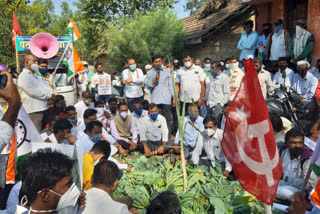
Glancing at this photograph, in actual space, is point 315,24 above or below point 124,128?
above

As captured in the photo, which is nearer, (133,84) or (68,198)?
(68,198)

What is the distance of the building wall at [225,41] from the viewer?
12.7 metres

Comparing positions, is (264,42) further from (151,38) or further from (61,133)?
(151,38)

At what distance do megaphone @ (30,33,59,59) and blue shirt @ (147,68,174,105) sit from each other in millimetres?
2138

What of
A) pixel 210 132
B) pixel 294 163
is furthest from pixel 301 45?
pixel 294 163

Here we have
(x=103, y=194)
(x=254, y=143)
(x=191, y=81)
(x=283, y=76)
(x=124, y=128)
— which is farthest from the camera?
(x=191, y=81)

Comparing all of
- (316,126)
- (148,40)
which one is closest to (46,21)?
(148,40)

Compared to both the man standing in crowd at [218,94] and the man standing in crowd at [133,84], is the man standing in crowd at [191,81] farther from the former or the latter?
the man standing in crowd at [133,84]

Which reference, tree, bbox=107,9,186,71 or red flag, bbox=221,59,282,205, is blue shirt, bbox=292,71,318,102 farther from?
tree, bbox=107,9,186,71

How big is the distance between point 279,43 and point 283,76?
1.68 metres

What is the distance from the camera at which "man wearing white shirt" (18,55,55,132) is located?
5.23 meters

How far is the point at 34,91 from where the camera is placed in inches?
209

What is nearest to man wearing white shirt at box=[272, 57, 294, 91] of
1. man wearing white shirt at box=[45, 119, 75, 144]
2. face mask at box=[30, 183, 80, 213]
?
man wearing white shirt at box=[45, 119, 75, 144]

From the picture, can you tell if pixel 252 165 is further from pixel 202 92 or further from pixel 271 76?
pixel 271 76
